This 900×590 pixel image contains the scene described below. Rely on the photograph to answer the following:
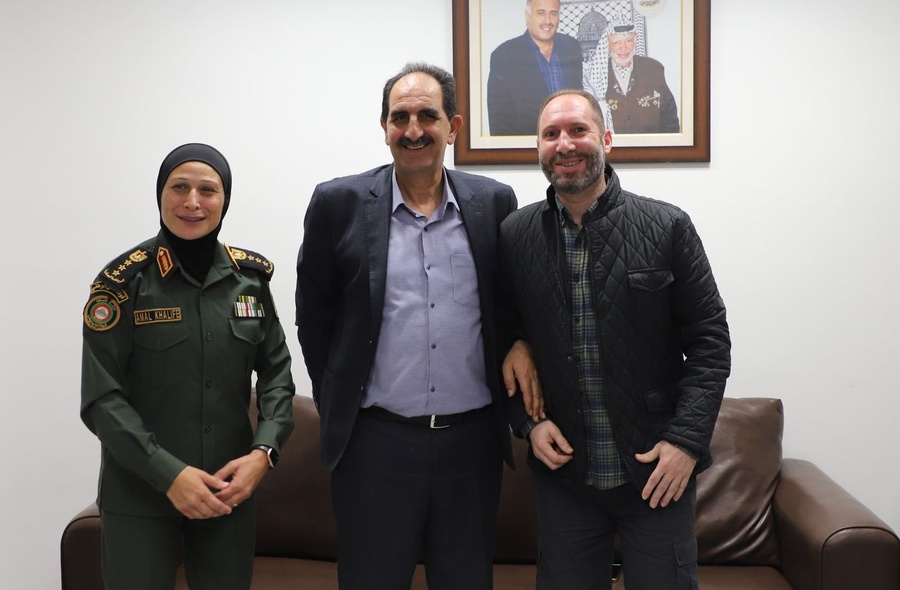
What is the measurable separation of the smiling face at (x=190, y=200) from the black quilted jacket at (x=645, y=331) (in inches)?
29.4

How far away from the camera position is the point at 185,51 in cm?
275

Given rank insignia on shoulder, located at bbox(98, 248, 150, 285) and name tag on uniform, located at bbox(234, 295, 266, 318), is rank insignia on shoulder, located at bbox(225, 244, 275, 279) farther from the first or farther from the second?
rank insignia on shoulder, located at bbox(98, 248, 150, 285)

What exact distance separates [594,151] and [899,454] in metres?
1.80

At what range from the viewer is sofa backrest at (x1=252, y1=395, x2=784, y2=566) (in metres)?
2.42

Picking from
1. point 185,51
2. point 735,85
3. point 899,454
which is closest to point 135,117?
point 185,51

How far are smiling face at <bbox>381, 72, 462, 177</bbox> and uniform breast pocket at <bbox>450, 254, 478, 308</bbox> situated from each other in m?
0.22

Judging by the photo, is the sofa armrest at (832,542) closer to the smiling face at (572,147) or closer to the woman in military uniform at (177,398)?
the smiling face at (572,147)

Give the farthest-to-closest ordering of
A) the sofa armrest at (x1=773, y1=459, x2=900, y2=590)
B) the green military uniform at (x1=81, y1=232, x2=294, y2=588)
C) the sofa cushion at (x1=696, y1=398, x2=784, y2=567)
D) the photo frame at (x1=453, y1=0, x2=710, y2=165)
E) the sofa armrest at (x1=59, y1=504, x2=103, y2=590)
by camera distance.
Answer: the photo frame at (x1=453, y1=0, x2=710, y2=165), the sofa cushion at (x1=696, y1=398, x2=784, y2=567), the sofa armrest at (x1=59, y1=504, x2=103, y2=590), the sofa armrest at (x1=773, y1=459, x2=900, y2=590), the green military uniform at (x1=81, y1=232, x2=294, y2=588)

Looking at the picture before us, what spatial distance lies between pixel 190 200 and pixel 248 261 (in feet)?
0.67

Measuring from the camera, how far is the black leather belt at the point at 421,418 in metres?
1.75

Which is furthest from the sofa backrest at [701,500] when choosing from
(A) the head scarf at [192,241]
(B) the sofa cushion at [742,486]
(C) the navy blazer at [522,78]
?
(C) the navy blazer at [522,78]

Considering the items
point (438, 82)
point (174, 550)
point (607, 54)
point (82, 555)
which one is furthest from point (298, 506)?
point (607, 54)

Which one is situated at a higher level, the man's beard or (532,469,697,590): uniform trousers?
the man's beard

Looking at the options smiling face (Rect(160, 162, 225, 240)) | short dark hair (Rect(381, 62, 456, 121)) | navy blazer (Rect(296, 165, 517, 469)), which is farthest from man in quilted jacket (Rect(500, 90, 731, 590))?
smiling face (Rect(160, 162, 225, 240))
